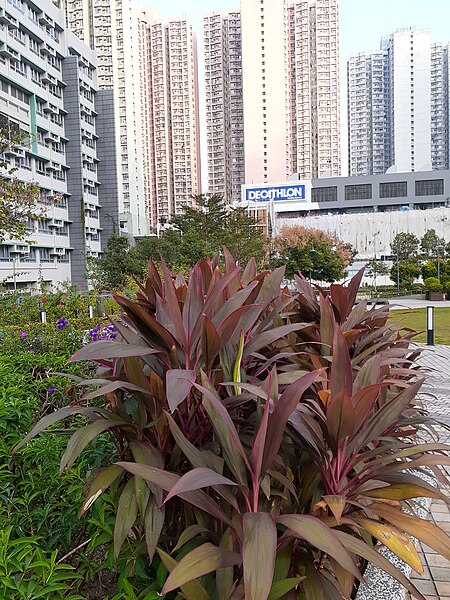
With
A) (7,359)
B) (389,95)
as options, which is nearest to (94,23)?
(389,95)

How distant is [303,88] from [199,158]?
2068cm

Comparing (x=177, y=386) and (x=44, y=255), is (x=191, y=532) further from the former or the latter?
(x=44, y=255)

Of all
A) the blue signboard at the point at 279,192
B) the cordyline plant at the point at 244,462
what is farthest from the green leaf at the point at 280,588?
the blue signboard at the point at 279,192

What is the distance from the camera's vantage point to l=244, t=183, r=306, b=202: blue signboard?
65188 millimetres

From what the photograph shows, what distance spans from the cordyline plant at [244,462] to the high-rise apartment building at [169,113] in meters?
79.9

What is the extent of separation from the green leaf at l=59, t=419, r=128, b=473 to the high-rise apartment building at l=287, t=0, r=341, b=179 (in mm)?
86721

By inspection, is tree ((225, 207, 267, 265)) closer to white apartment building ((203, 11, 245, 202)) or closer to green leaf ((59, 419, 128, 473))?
green leaf ((59, 419, 128, 473))

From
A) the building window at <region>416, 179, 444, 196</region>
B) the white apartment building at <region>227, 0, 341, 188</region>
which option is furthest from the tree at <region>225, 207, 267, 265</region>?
the white apartment building at <region>227, 0, 341, 188</region>

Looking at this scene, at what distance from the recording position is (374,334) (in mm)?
2652

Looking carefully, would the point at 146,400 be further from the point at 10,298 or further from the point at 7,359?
the point at 10,298

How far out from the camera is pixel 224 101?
284ft

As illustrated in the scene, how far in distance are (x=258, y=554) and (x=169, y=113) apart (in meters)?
88.7

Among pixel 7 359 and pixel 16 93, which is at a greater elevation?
pixel 16 93

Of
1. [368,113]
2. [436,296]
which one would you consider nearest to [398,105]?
[368,113]
